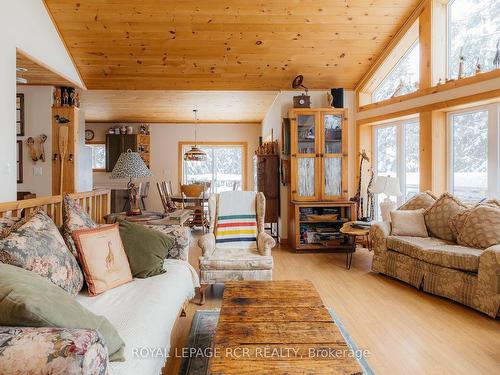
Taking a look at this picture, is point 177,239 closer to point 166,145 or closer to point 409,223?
point 409,223

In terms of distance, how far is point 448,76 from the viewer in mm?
4352

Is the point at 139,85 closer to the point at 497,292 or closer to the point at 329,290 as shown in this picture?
the point at 329,290

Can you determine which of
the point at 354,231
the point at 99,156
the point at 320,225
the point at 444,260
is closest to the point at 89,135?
the point at 99,156

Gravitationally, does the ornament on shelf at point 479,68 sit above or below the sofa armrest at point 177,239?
above

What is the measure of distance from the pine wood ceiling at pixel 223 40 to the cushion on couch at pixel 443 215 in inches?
93.0

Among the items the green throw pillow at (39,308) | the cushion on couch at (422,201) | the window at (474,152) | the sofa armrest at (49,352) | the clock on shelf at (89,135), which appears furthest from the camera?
the clock on shelf at (89,135)

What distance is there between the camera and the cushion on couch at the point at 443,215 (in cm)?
370

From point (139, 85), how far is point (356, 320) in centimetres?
454

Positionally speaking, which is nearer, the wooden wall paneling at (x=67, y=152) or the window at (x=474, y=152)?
the window at (x=474, y=152)

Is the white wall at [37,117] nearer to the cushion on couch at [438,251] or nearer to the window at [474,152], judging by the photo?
the cushion on couch at [438,251]

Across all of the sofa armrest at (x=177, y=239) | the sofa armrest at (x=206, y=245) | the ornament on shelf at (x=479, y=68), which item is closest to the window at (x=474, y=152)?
the ornament on shelf at (x=479, y=68)

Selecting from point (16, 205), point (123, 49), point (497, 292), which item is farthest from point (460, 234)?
point (123, 49)

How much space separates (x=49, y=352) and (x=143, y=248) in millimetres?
1567

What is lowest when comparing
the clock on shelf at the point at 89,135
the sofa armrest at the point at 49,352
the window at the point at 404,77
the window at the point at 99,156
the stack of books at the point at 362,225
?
the stack of books at the point at 362,225
